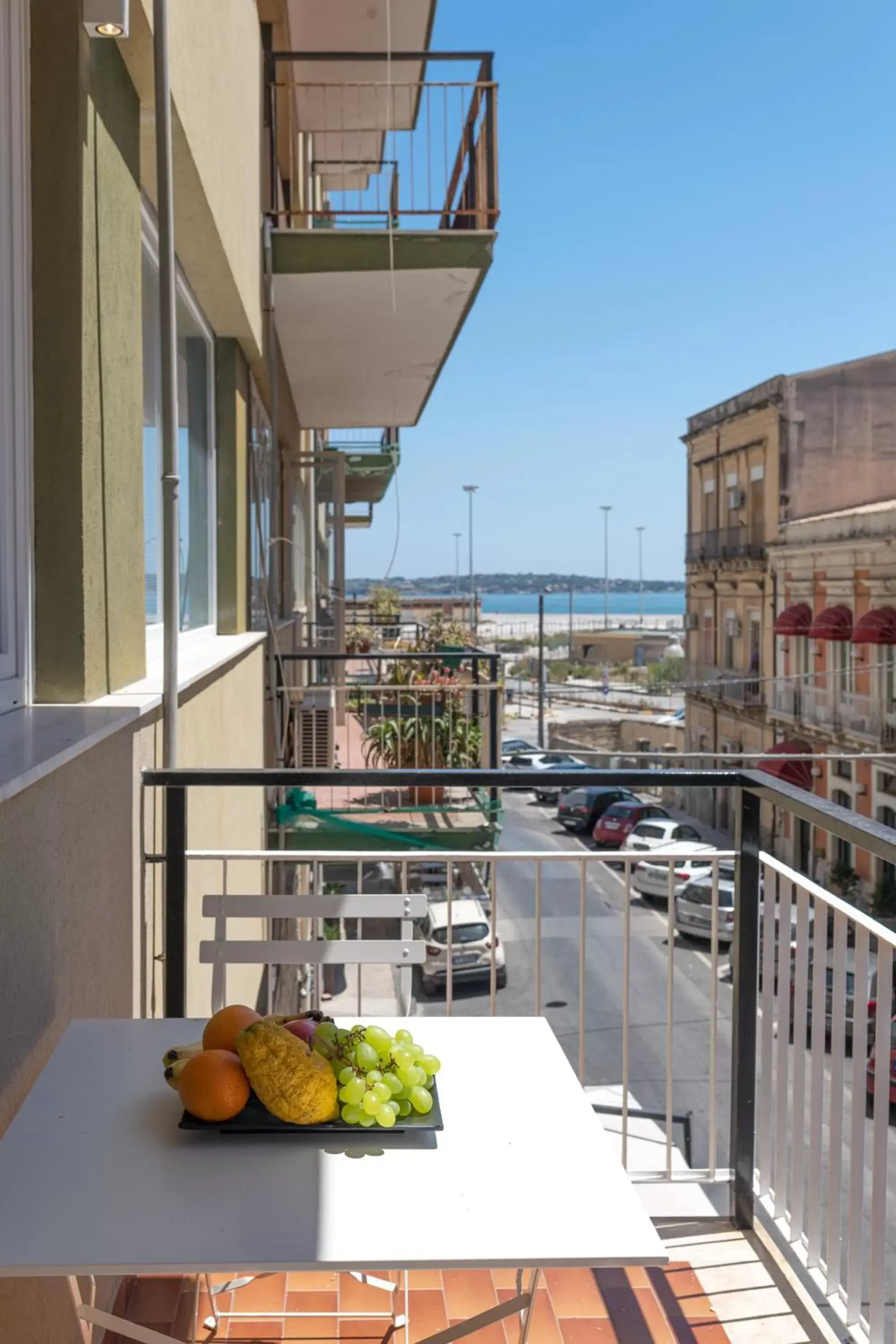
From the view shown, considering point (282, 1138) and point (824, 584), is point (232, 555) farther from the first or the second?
point (824, 584)

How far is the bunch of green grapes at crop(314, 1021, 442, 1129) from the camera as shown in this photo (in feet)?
4.55

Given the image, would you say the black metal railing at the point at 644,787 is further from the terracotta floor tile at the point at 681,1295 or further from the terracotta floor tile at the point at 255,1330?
the terracotta floor tile at the point at 255,1330

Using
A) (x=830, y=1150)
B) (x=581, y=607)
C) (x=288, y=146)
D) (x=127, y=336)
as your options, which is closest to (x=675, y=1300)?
(x=830, y=1150)

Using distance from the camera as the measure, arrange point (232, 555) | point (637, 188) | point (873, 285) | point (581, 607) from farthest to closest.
A: point (581, 607), point (873, 285), point (637, 188), point (232, 555)

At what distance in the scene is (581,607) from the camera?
18188 centimetres

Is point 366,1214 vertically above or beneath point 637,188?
beneath

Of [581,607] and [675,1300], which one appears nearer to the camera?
[675,1300]

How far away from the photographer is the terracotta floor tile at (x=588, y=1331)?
2090 millimetres

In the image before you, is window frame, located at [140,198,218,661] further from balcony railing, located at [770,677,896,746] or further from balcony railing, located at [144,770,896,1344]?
balcony railing, located at [770,677,896,746]

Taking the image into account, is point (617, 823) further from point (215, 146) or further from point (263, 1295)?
point (263, 1295)

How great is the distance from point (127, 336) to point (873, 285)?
375 ft

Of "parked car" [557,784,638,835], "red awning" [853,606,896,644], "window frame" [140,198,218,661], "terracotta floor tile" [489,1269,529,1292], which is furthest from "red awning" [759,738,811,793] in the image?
"terracotta floor tile" [489,1269,529,1292]

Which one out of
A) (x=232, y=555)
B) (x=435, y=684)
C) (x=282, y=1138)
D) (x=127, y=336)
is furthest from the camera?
(x=435, y=684)

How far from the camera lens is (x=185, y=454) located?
4352mm
